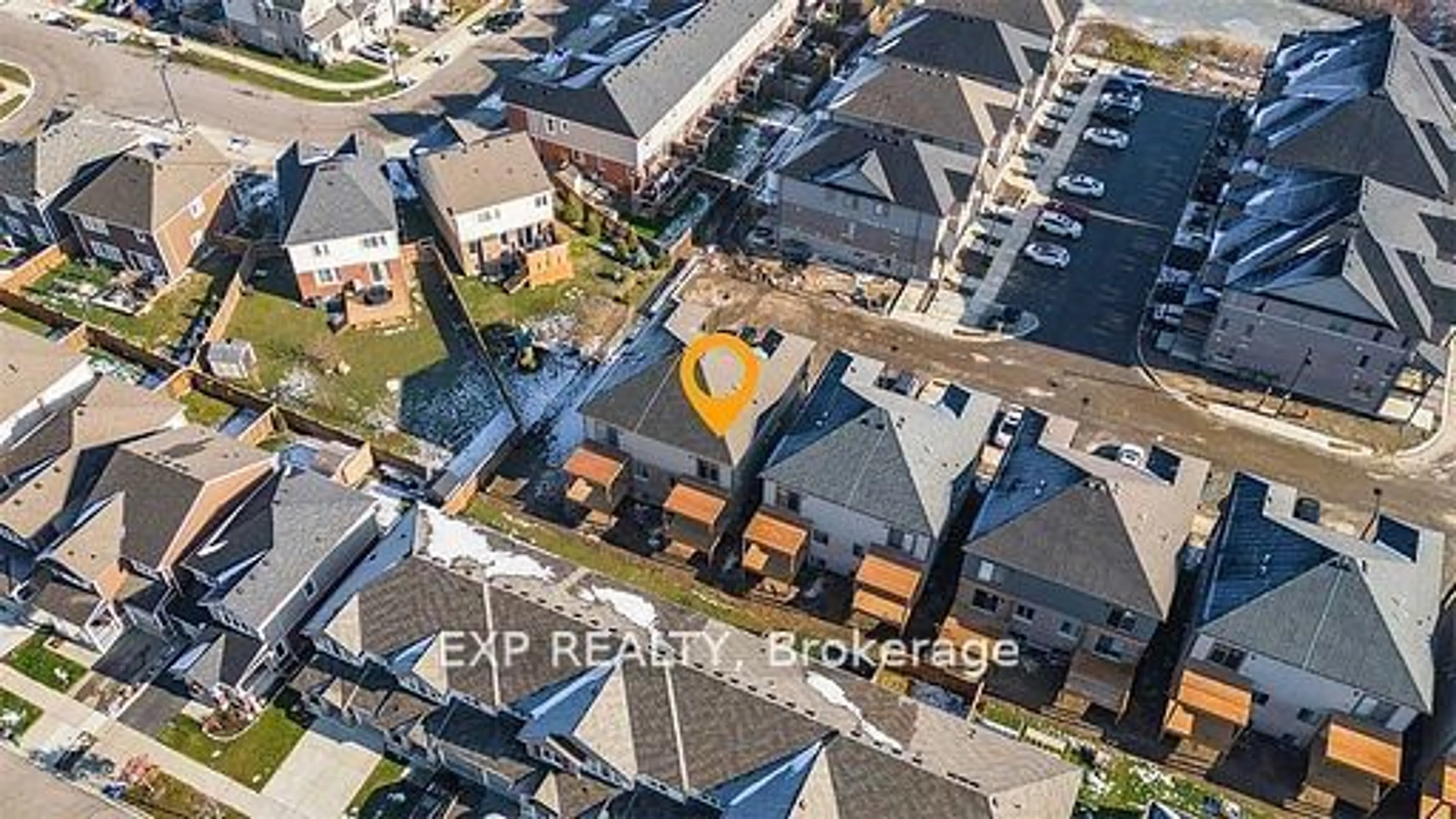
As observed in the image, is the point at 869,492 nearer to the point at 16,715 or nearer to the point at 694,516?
the point at 694,516

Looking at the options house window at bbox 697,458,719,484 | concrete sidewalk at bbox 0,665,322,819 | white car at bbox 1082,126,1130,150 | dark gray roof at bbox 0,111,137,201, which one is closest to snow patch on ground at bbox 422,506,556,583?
house window at bbox 697,458,719,484

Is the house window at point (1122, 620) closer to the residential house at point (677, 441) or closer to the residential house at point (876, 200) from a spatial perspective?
the residential house at point (677, 441)

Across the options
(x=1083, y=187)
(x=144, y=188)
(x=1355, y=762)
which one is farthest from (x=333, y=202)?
(x=1355, y=762)

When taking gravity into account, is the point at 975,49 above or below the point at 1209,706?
above

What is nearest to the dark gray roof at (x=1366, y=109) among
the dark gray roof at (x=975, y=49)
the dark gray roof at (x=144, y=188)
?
the dark gray roof at (x=975, y=49)

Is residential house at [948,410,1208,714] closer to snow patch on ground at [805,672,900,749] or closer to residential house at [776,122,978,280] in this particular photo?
snow patch on ground at [805,672,900,749]

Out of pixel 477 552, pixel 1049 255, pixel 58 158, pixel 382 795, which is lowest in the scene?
pixel 382 795
